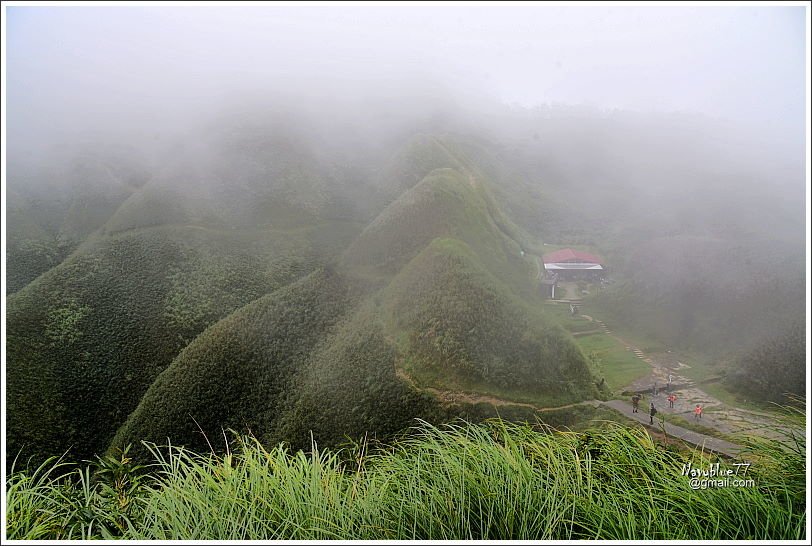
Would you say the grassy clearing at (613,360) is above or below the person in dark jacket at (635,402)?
above

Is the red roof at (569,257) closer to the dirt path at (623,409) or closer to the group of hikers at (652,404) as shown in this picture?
the group of hikers at (652,404)

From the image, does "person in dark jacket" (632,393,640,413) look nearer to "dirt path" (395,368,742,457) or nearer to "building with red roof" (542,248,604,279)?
"dirt path" (395,368,742,457)

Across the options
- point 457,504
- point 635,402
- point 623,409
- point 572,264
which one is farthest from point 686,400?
point 457,504

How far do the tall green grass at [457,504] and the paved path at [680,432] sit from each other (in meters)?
0.39

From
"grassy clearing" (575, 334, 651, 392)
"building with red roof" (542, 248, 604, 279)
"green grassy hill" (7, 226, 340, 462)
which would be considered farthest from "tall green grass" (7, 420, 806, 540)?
"building with red roof" (542, 248, 604, 279)

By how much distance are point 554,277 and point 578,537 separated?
2269 millimetres

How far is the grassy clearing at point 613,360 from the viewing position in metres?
3.36

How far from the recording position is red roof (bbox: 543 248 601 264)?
3.88 m

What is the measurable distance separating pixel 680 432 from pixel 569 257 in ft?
5.52

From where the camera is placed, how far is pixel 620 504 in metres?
2.24

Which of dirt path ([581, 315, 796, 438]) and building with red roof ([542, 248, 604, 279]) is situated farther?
building with red roof ([542, 248, 604, 279])

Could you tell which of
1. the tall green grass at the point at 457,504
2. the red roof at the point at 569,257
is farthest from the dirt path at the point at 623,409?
the red roof at the point at 569,257

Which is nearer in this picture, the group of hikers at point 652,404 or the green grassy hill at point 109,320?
the group of hikers at point 652,404

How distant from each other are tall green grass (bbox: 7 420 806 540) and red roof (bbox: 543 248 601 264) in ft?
6.01
